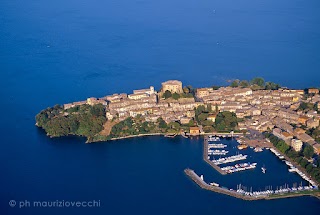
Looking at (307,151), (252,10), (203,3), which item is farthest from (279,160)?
(203,3)

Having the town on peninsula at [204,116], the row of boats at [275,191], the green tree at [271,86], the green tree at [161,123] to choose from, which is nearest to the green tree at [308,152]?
the town on peninsula at [204,116]

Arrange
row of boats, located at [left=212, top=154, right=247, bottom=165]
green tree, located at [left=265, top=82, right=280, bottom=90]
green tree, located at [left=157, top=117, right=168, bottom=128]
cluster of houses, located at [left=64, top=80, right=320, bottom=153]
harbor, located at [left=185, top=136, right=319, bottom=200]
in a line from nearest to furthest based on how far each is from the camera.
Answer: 1. harbor, located at [left=185, top=136, right=319, bottom=200]
2. row of boats, located at [left=212, top=154, right=247, bottom=165]
3. cluster of houses, located at [left=64, top=80, right=320, bottom=153]
4. green tree, located at [left=157, top=117, right=168, bottom=128]
5. green tree, located at [left=265, top=82, right=280, bottom=90]

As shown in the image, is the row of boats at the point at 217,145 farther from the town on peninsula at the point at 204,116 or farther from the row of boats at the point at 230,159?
the row of boats at the point at 230,159

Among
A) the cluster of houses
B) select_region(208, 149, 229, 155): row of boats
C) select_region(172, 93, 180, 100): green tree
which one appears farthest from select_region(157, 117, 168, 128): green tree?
select_region(208, 149, 229, 155): row of boats

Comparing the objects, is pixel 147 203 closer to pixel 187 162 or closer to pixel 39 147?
pixel 187 162

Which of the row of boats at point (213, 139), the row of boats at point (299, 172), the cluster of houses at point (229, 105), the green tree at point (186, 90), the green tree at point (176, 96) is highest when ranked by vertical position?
the green tree at point (186, 90)

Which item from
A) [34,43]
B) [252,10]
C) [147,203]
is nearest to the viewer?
[147,203]

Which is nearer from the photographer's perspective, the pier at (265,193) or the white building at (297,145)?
the pier at (265,193)

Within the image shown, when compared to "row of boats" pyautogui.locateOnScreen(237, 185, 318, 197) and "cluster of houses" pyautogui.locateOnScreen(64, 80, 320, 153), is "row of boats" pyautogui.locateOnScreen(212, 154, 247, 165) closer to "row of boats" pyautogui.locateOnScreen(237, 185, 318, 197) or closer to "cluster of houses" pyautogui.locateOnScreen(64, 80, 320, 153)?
"row of boats" pyautogui.locateOnScreen(237, 185, 318, 197)
